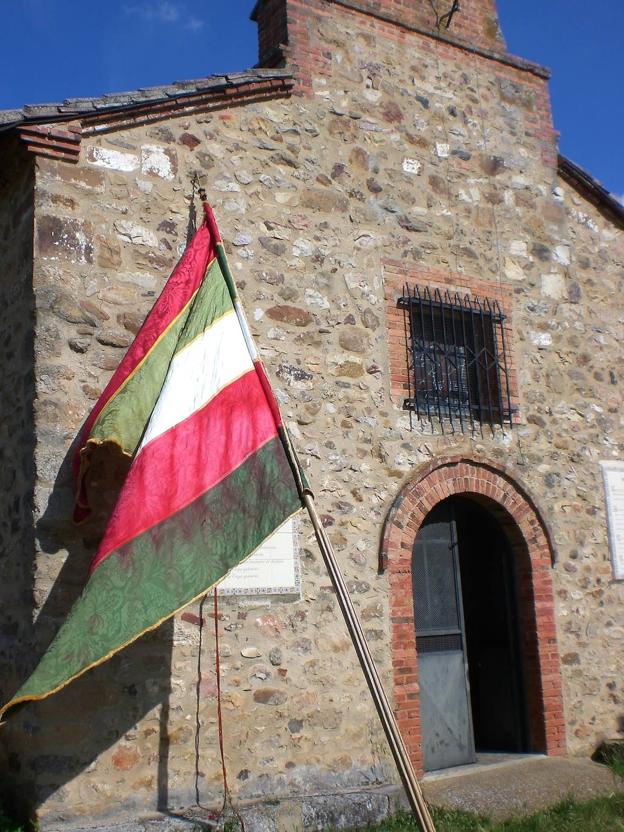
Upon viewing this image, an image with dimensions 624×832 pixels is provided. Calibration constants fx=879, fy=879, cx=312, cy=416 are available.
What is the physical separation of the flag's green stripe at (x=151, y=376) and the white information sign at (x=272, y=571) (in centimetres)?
140

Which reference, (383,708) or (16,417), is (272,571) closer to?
(16,417)

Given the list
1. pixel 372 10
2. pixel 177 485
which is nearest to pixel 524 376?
pixel 372 10

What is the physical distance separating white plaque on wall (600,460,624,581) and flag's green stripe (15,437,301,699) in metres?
4.34

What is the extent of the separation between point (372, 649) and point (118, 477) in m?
2.24

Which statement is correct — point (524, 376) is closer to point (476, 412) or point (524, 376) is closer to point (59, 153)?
point (476, 412)

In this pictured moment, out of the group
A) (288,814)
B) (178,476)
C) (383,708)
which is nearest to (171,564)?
(178,476)

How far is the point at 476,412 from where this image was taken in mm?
7383

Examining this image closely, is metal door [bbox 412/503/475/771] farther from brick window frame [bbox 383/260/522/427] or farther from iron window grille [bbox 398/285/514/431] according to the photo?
brick window frame [bbox 383/260/522/427]

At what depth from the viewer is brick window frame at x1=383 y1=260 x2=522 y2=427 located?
22.9ft

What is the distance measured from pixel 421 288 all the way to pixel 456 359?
0.70 m

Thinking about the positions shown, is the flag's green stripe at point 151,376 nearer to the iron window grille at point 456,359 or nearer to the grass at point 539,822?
the iron window grille at point 456,359

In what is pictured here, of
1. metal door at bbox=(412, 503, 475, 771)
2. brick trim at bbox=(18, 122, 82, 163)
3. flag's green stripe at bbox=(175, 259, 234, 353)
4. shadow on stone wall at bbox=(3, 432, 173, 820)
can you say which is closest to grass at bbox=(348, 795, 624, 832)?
metal door at bbox=(412, 503, 475, 771)

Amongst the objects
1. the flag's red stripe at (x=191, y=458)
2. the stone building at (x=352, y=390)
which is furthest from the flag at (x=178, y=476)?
the stone building at (x=352, y=390)

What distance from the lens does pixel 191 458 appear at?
15.4ft
